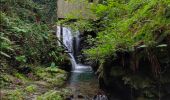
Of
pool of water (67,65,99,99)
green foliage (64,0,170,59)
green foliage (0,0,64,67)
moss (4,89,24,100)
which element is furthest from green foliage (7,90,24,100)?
green foliage (0,0,64,67)

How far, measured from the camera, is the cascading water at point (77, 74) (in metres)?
11.2

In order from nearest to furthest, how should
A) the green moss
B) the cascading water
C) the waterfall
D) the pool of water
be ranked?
the pool of water
the green moss
the cascading water
the waterfall

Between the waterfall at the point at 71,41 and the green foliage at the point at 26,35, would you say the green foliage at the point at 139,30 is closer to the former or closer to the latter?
the green foliage at the point at 26,35

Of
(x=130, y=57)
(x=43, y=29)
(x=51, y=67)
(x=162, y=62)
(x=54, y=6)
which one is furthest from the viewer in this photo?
(x=54, y=6)

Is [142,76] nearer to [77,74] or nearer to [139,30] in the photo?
[139,30]

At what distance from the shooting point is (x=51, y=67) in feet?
45.1

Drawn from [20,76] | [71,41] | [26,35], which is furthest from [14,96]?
[71,41]

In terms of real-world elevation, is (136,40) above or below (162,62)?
above

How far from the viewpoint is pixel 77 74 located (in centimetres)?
1467

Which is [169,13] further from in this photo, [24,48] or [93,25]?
[24,48]

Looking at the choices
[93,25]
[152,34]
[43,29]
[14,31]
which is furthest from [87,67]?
[152,34]

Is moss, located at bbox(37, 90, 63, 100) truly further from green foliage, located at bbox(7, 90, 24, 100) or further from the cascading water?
the cascading water

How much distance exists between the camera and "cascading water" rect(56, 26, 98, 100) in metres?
11.2

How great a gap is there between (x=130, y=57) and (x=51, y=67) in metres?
6.17
